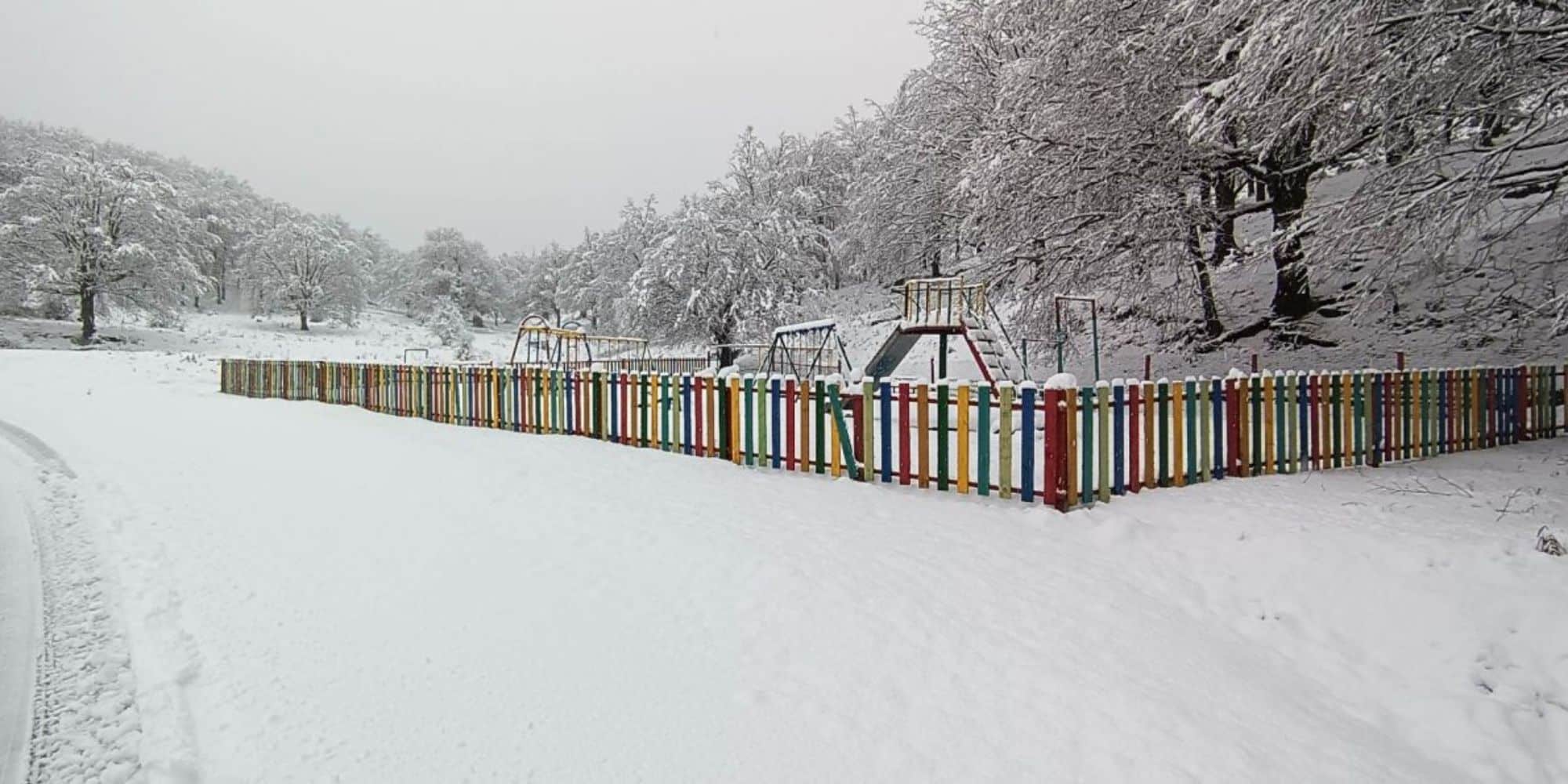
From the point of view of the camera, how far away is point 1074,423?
19.9ft

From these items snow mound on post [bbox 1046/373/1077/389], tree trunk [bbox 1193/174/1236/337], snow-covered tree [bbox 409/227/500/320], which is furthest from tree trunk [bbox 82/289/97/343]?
tree trunk [bbox 1193/174/1236/337]

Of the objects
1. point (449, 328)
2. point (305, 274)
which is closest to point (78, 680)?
point (449, 328)

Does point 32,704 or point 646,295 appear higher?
point 646,295

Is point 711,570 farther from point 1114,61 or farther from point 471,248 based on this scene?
point 471,248

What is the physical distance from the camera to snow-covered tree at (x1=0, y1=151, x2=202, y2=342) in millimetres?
33156

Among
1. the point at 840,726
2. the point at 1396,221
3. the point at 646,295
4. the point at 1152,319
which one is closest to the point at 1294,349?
the point at 1152,319

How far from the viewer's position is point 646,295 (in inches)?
1112

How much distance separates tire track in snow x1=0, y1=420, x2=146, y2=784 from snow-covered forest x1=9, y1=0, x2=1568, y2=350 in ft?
31.5

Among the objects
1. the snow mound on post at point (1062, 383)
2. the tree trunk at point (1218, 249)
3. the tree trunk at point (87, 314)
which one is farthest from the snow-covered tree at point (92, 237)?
the tree trunk at point (1218, 249)

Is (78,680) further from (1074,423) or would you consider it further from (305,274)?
(305,274)

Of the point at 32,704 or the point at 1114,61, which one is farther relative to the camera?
the point at 1114,61

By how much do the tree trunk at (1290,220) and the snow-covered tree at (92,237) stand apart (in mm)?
43437

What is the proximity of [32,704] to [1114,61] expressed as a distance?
14597 mm

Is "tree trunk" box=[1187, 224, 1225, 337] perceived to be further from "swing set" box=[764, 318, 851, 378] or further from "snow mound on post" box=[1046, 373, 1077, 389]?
"snow mound on post" box=[1046, 373, 1077, 389]
